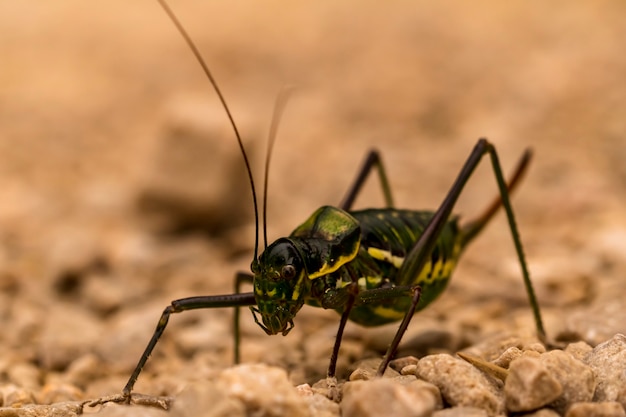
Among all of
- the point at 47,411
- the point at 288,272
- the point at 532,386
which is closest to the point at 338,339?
the point at 288,272

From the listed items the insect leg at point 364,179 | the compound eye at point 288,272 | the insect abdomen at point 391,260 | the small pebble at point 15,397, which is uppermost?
the insect leg at point 364,179

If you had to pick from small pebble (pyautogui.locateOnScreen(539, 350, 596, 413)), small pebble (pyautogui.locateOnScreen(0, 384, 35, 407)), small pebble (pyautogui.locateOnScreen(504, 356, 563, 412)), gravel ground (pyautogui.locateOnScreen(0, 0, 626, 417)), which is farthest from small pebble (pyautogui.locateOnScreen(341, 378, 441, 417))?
small pebble (pyautogui.locateOnScreen(0, 384, 35, 407))

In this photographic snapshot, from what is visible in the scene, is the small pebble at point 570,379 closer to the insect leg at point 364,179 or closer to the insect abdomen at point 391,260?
the insect abdomen at point 391,260

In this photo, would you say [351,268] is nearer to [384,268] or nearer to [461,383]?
[384,268]

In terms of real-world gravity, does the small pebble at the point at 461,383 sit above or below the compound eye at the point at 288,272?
below

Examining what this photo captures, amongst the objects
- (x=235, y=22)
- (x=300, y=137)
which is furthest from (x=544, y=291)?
(x=235, y=22)

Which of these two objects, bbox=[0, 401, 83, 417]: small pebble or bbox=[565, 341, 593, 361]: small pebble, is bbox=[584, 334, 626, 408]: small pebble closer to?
bbox=[565, 341, 593, 361]: small pebble

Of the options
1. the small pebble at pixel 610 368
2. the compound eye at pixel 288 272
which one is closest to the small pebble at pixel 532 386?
the small pebble at pixel 610 368

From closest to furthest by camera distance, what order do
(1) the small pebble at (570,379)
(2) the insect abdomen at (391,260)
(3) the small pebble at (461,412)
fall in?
(3) the small pebble at (461,412) → (1) the small pebble at (570,379) → (2) the insect abdomen at (391,260)
